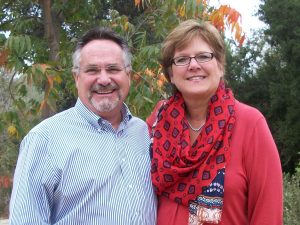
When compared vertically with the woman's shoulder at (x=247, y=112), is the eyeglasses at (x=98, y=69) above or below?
above

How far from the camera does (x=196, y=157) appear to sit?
249 cm

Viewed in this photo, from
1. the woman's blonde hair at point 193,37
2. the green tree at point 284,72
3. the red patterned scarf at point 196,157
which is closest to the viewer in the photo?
the red patterned scarf at point 196,157

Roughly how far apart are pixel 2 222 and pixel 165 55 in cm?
929

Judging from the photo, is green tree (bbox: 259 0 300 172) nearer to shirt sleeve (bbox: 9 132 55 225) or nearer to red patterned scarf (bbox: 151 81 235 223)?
red patterned scarf (bbox: 151 81 235 223)

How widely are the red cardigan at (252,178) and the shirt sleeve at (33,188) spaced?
2.17 feet

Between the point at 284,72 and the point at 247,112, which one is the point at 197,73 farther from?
the point at 284,72

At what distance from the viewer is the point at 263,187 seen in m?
2.35

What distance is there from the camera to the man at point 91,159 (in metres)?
2.38

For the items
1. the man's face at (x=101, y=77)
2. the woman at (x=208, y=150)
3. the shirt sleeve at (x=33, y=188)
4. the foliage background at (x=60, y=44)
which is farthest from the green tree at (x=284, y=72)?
the shirt sleeve at (x=33, y=188)

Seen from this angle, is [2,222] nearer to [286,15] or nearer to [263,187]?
[263,187]

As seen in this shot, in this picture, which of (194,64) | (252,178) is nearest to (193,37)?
(194,64)

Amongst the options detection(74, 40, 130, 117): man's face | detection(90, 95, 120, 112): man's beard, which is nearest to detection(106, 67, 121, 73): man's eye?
detection(74, 40, 130, 117): man's face

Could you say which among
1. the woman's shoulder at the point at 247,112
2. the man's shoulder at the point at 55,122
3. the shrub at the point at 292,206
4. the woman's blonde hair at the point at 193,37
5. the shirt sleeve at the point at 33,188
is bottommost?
the shrub at the point at 292,206

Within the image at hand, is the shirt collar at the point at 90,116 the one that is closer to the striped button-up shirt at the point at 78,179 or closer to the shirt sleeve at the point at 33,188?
the striped button-up shirt at the point at 78,179
